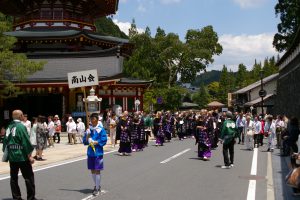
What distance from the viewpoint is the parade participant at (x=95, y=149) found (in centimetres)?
968

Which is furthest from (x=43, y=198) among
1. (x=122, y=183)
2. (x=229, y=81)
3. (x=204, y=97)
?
(x=204, y=97)

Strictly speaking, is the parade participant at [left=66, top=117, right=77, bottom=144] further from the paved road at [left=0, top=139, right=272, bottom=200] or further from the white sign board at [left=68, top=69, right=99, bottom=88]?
the paved road at [left=0, top=139, right=272, bottom=200]

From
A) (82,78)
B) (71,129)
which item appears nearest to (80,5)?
(71,129)

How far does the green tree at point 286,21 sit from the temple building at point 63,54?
19.4 metres

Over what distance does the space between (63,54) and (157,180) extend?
26.5 metres

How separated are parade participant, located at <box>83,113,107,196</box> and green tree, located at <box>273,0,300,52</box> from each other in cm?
4329

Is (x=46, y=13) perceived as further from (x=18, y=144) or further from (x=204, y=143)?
(x=18, y=144)

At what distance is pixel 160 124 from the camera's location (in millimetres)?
24062

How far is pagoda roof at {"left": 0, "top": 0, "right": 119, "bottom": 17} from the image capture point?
38719 millimetres

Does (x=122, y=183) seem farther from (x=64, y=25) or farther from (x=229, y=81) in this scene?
(x=229, y=81)

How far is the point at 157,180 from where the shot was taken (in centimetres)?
1161

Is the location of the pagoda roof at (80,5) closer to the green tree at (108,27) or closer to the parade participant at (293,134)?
the parade participant at (293,134)

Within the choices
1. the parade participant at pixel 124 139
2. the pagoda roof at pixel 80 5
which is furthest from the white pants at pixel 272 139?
the pagoda roof at pixel 80 5

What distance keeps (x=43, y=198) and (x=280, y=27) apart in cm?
4725
